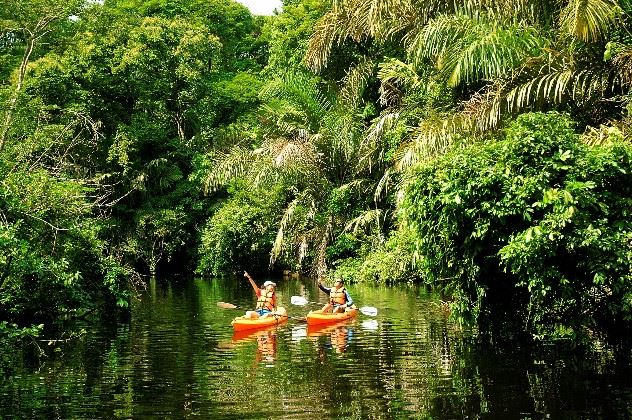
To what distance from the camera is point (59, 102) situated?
35.5m

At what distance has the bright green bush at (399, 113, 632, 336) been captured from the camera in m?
11.5

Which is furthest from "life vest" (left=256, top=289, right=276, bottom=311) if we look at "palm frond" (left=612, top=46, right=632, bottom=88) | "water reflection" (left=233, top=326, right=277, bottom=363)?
"palm frond" (left=612, top=46, right=632, bottom=88)

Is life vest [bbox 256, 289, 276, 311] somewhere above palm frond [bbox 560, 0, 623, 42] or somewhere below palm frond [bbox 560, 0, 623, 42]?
below

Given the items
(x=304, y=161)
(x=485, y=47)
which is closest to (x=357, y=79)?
(x=304, y=161)

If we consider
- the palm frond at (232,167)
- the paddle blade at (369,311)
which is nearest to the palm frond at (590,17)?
the paddle blade at (369,311)

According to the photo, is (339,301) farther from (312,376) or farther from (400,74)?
(400,74)

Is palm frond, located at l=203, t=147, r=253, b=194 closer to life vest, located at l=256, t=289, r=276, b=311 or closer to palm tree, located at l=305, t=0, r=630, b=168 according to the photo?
palm tree, located at l=305, t=0, r=630, b=168

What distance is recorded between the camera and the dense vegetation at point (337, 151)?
39.7 feet

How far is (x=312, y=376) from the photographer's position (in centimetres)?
1160

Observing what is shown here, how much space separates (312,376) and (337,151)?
2118 centimetres

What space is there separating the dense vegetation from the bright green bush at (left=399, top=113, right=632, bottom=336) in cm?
4

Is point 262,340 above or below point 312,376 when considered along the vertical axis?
above

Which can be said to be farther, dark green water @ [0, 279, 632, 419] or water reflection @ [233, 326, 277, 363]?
water reflection @ [233, 326, 277, 363]

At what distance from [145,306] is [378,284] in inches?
353
